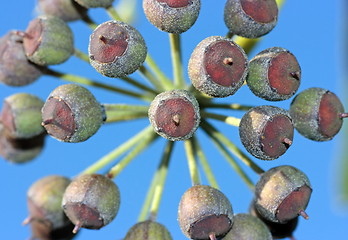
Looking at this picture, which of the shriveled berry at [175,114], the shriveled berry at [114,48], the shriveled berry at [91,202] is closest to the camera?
the shriveled berry at [175,114]

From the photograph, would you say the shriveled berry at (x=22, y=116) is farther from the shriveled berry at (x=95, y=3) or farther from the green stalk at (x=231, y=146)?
the green stalk at (x=231, y=146)

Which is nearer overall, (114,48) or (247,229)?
(114,48)

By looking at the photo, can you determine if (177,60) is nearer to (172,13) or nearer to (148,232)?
(172,13)

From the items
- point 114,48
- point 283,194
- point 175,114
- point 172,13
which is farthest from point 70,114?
point 283,194

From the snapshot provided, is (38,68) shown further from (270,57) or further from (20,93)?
(270,57)

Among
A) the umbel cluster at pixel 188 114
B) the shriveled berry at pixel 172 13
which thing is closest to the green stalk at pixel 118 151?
the umbel cluster at pixel 188 114

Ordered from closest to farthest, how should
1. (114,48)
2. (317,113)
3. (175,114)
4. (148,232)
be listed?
(175,114)
(114,48)
(148,232)
(317,113)

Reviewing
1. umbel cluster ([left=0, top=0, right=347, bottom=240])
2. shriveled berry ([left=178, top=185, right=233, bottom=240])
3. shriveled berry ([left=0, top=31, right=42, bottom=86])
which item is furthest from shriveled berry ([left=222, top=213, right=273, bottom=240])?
shriveled berry ([left=0, top=31, right=42, bottom=86])

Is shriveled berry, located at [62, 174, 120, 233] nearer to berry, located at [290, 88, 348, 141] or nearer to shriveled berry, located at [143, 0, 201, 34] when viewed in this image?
shriveled berry, located at [143, 0, 201, 34]
